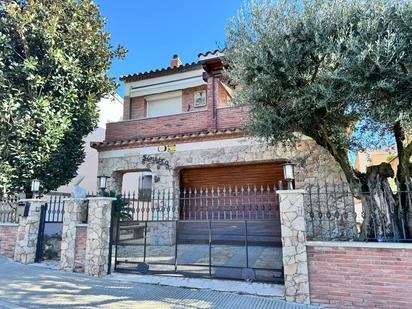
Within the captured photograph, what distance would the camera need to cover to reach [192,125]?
12062mm

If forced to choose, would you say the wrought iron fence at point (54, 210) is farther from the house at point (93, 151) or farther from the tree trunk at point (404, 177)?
the tree trunk at point (404, 177)

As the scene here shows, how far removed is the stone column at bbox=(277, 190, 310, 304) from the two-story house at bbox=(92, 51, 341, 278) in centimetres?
366

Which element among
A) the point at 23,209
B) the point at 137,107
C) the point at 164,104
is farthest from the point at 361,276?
the point at 137,107

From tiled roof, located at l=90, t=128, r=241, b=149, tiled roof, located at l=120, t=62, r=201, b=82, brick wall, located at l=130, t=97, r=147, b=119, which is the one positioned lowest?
tiled roof, located at l=90, t=128, r=241, b=149

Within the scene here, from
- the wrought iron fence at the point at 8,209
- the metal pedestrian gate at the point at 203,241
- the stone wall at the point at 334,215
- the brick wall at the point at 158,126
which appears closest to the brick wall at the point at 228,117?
the brick wall at the point at 158,126

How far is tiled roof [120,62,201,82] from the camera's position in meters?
14.3

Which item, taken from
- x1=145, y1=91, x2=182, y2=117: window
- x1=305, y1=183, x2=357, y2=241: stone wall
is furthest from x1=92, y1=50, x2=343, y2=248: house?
x1=145, y1=91, x2=182, y2=117: window

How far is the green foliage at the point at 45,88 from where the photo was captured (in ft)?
30.8

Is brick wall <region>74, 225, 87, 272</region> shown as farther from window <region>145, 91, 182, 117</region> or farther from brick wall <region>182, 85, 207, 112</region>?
window <region>145, 91, 182, 117</region>

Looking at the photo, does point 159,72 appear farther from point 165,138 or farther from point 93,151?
point 93,151

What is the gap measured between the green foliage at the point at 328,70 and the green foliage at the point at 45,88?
21.3 ft

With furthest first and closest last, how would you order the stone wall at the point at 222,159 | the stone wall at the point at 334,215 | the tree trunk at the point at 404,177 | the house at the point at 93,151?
the house at the point at 93,151 < the stone wall at the point at 222,159 < the stone wall at the point at 334,215 < the tree trunk at the point at 404,177

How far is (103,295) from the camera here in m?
5.89

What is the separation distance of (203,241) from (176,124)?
16.9 ft
